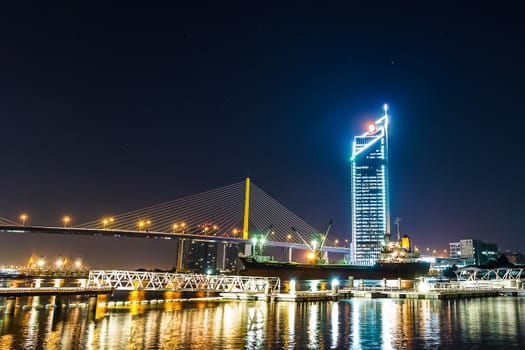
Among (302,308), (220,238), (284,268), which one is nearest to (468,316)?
(302,308)

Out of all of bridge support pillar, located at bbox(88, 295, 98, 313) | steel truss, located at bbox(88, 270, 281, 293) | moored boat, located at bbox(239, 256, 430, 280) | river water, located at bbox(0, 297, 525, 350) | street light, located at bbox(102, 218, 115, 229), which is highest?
street light, located at bbox(102, 218, 115, 229)

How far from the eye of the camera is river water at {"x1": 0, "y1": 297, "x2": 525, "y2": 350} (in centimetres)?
2442

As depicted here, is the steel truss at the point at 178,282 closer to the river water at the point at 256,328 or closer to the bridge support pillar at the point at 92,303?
the river water at the point at 256,328

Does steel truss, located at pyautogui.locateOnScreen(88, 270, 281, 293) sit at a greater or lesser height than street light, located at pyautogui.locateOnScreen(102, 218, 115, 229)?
lesser

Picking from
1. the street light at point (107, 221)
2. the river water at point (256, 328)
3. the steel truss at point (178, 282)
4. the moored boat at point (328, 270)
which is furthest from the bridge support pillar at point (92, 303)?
the street light at point (107, 221)

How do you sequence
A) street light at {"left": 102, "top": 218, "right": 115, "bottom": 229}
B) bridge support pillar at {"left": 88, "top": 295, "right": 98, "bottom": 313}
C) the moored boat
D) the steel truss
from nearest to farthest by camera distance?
bridge support pillar at {"left": 88, "top": 295, "right": 98, "bottom": 313} → the steel truss → the moored boat → street light at {"left": 102, "top": 218, "right": 115, "bottom": 229}

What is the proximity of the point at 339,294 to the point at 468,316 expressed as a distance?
20648 millimetres

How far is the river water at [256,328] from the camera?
24422mm

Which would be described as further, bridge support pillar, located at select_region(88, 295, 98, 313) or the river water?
bridge support pillar, located at select_region(88, 295, 98, 313)

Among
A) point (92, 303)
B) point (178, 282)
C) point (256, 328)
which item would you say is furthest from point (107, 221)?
point (256, 328)

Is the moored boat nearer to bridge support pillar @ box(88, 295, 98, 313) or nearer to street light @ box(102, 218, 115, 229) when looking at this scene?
street light @ box(102, 218, 115, 229)

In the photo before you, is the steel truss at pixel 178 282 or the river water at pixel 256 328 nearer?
the river water at pixel 256 328

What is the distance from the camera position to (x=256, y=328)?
29.6m

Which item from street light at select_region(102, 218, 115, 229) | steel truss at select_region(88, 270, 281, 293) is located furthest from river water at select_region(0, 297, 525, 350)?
street light at select_region(102, 218, 115, 229)
